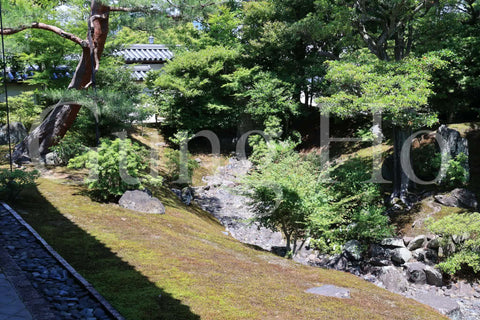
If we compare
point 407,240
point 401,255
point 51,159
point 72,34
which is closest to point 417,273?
point 401,255

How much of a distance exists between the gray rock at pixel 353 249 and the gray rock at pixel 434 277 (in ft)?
5.35

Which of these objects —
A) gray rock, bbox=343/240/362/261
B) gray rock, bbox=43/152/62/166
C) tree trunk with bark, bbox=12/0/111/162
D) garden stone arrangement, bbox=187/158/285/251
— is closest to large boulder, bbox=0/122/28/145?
tree trunk with bark, bbox=12/0/111/162

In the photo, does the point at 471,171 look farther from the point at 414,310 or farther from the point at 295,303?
the point at 295,303

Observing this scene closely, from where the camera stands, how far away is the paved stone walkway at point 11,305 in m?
3.72

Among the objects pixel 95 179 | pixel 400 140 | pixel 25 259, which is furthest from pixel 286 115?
pixel 25 259

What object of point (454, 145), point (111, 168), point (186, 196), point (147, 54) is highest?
point (147, 54)

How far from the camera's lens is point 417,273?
29.7 feet

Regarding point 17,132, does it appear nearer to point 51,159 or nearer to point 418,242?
point 51,159

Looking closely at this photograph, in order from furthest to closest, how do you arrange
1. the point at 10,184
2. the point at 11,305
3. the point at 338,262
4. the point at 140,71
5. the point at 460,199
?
the point at 140,71 → the point at 460,199 → the point at 338,262 → the point at 10,184 → the point at 11,305

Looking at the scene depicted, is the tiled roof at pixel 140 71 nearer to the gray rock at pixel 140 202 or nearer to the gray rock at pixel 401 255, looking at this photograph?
the gray rock at pixel 140 202

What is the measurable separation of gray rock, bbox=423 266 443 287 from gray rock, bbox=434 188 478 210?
9.13ft

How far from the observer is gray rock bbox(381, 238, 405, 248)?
33.2 ft

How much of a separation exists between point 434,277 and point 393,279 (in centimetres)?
91

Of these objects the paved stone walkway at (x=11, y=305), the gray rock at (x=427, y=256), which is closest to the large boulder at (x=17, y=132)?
the paved stone walkway at (x=11, y=305)
